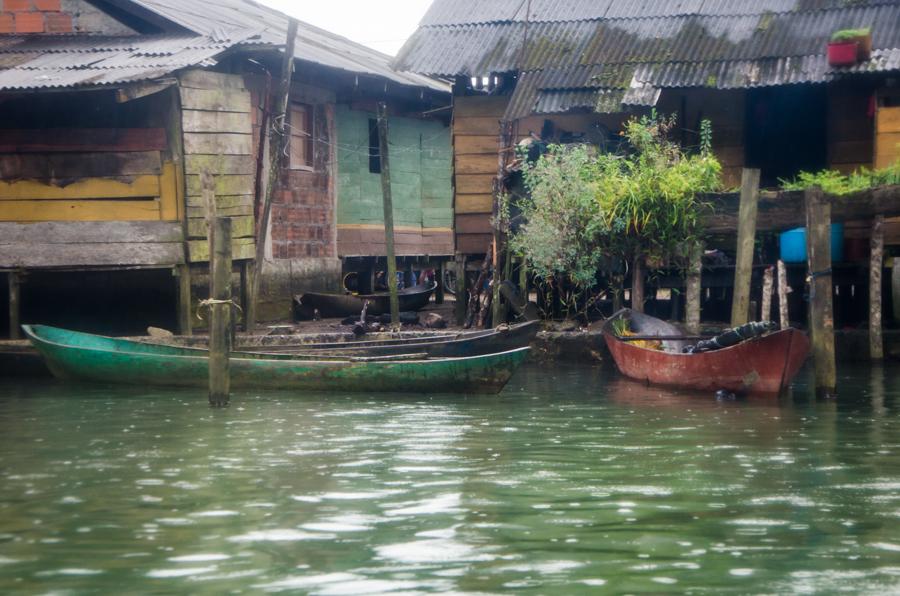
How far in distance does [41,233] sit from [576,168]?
6.49 meters

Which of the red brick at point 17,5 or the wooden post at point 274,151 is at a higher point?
the red brick at point 17,5

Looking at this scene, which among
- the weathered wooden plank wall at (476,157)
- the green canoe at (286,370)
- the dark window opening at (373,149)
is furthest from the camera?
the dark window opening at (373,149)

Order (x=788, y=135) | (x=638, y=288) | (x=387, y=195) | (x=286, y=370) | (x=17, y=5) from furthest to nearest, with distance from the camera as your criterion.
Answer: (x=788, y=135) < (x=17, y=5) < (x=387, y=195) < (x=638, y=288) < (x=286, y=370)

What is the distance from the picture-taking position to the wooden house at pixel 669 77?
15.0 m

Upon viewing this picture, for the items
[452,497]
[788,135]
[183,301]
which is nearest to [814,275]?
[452,497]

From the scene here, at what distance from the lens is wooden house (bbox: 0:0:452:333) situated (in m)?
14.5

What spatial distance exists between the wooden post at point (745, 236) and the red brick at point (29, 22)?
9725 mm

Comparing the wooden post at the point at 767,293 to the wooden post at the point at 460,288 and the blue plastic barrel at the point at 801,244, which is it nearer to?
the blue plastic barrel at the point at 801,244

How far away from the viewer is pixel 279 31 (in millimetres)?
20797

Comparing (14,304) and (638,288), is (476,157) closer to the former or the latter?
(638,288)

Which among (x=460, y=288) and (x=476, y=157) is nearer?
(x=476, y=157)

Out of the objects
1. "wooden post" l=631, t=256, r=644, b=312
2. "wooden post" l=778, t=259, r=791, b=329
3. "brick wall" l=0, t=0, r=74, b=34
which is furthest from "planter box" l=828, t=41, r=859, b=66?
"brick wall" l=0, t=0, r=74, b=34

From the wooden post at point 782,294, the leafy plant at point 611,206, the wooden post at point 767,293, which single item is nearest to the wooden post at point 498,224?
the leafy plant at point 611,206

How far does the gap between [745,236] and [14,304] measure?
8.46 m
